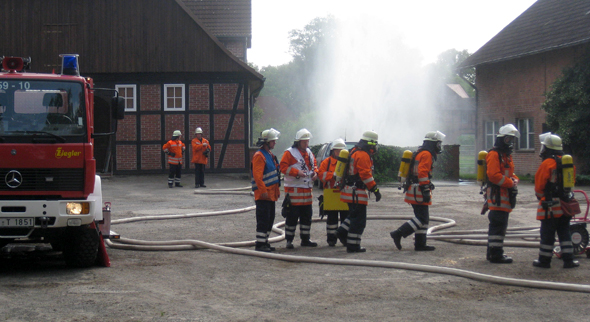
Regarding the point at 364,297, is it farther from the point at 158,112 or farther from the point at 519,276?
the point at 158,112

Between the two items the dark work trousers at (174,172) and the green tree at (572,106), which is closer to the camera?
the dark work trousers at (174,172)

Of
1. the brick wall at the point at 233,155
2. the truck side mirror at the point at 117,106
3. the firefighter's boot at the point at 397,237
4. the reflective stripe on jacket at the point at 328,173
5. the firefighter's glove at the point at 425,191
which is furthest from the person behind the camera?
the brick wall at the point at 233,155

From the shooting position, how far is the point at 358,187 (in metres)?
9.06

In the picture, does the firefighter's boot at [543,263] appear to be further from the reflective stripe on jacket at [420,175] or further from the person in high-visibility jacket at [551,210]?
the reflective stripe on jacket at [420,175]

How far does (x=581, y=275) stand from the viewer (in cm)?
734

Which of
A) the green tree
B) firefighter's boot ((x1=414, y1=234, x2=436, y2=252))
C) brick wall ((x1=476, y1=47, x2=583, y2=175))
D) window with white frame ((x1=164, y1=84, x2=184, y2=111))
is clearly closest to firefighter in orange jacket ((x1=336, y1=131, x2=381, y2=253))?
firefighter's boot ((x1=414, y1=234, x2=436, y2=252))

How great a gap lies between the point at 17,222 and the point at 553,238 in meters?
5.92

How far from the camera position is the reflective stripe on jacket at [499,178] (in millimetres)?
8117

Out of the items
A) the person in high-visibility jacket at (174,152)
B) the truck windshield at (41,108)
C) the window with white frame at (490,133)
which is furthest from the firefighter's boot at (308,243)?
the window with white frame at (490,133)

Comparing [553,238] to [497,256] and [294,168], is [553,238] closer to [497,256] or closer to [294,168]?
[497,256]

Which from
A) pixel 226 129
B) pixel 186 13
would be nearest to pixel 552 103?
pixel 226 129

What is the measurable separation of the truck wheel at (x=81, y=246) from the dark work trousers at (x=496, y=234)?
4.62 m

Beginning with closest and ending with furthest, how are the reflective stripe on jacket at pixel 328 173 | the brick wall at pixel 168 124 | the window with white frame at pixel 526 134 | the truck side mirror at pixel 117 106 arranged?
1. the truck side mirror at pixel 117 106
2. the reflective stripe on jacket at pixel 328 173
3. the brick wall at pixel 168 124
4. the window with white frame at pixel 526 134

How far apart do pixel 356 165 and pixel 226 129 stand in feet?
57.0
